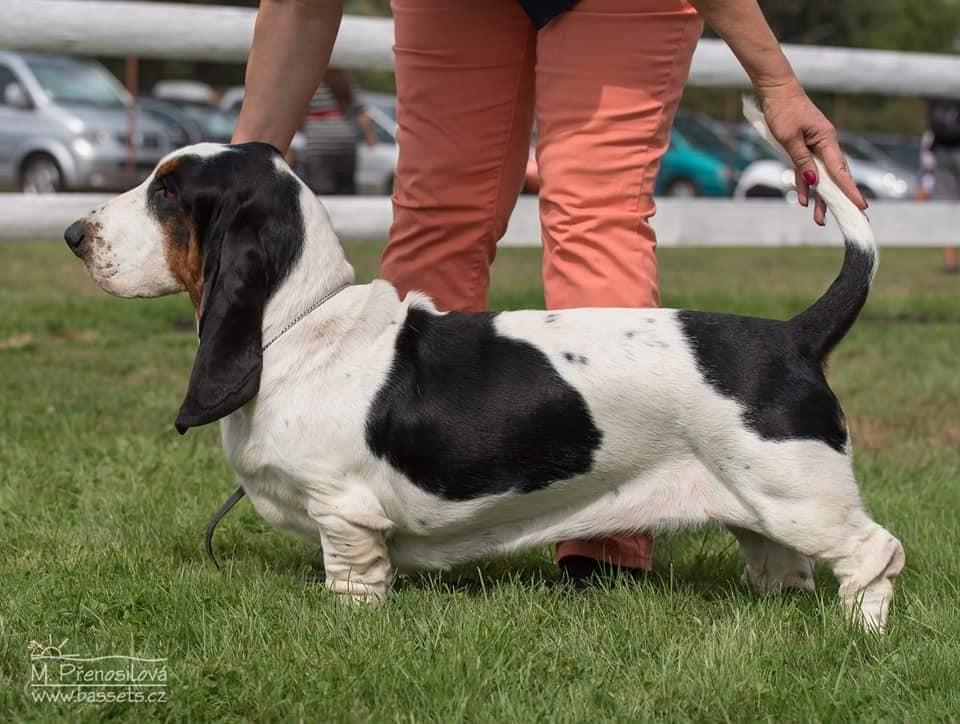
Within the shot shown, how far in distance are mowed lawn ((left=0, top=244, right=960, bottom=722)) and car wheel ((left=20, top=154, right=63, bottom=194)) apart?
15849mm

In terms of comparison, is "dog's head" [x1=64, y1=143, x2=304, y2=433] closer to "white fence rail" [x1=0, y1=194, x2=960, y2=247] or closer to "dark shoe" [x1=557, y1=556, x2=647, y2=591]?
"dark shoe" [x1=557, y1=556, x2=647, y2=591]

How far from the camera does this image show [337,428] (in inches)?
126

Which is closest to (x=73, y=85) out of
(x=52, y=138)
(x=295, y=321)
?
(x=52, y=138)

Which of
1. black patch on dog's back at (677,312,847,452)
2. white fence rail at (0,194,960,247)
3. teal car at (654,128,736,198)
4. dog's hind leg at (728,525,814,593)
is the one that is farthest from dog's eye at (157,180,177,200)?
teal car at (654,128,736,198)

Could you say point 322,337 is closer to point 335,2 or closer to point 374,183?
point 335,2

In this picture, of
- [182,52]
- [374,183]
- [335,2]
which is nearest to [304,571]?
[335,2]

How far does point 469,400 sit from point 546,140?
80cm

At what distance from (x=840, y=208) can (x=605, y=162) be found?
0.62m

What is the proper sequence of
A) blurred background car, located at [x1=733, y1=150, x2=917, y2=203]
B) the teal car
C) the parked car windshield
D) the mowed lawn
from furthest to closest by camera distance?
the teal car < blurred background car, located at [x1=733, y1=150, x2=917, y2=203] < the parked car windshield < the mowed lawn

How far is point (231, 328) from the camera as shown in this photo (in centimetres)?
320

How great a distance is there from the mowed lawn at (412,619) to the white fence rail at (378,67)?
1.81 meters

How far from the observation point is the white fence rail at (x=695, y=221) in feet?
20.4

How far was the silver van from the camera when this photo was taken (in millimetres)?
20031

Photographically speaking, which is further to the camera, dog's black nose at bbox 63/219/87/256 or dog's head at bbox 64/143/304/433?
dog's black nose at bbox 63/219/87/256
